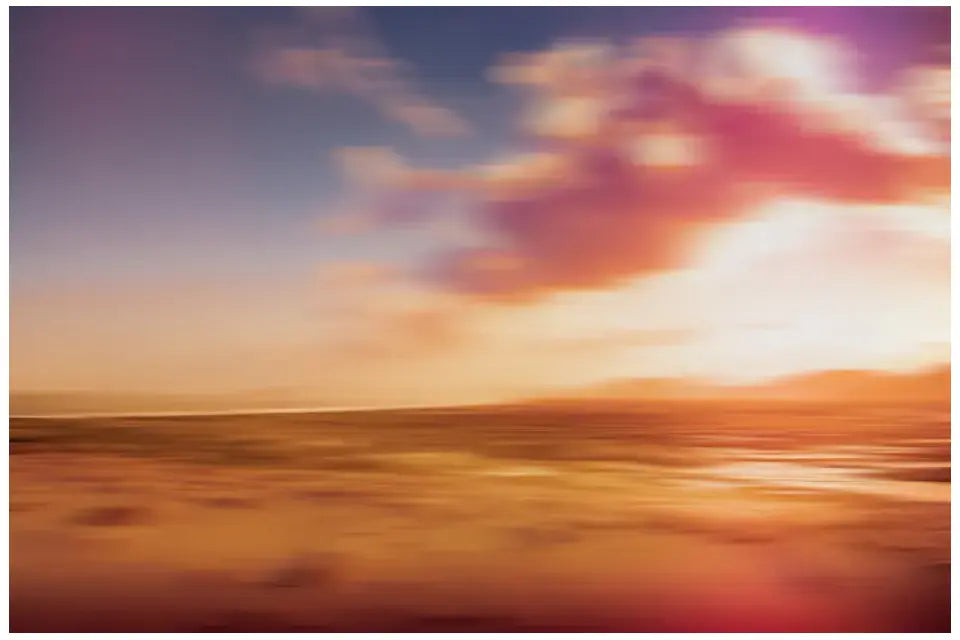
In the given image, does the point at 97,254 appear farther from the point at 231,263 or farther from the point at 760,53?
the point at 760,53

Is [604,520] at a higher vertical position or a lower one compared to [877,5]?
lower

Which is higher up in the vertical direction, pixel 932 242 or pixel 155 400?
pixel 932 242

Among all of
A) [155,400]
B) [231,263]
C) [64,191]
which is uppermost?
[64,191]

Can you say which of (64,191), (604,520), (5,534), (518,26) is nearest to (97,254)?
(64,191)

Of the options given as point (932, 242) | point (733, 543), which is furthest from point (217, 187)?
point (932, 242)

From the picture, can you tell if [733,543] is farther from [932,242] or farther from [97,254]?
[97,254]

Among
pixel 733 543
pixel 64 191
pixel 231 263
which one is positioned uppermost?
pixel 64 191
